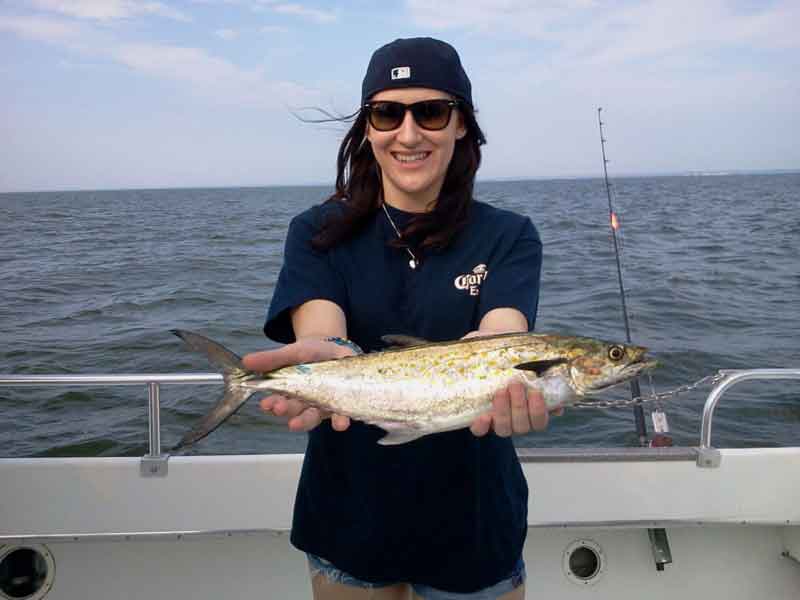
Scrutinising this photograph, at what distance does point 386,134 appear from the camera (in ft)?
8.06

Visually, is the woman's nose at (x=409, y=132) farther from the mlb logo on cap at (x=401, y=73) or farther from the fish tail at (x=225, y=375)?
the fish tail at (x=225, y=375)

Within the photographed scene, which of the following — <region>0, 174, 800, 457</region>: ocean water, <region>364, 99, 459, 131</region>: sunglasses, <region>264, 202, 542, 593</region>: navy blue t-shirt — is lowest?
<region>0, 174, 800, 457</region>: ocean water

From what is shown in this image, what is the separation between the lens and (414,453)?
7.90ft

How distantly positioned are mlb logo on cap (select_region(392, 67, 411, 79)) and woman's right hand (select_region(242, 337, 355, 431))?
3.08ft

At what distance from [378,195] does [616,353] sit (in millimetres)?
1062

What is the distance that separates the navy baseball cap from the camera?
2.40 metres

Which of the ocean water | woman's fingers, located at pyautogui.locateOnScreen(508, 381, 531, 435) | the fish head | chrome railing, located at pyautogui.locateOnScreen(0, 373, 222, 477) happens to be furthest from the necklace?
the ocean water

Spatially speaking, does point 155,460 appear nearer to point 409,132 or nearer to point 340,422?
point 340,422

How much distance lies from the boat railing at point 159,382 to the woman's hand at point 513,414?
5.37ft

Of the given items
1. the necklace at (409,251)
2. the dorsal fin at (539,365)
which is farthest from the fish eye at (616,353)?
the necklace at (409,251)

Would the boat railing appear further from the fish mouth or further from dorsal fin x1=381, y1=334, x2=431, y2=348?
dorsal fin x1=381, y1=334, x2=431, y2=348

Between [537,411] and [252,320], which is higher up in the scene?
[537,411]

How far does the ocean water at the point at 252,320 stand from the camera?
8.61 m

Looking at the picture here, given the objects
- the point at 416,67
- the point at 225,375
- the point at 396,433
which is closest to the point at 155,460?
the point at 225,375
